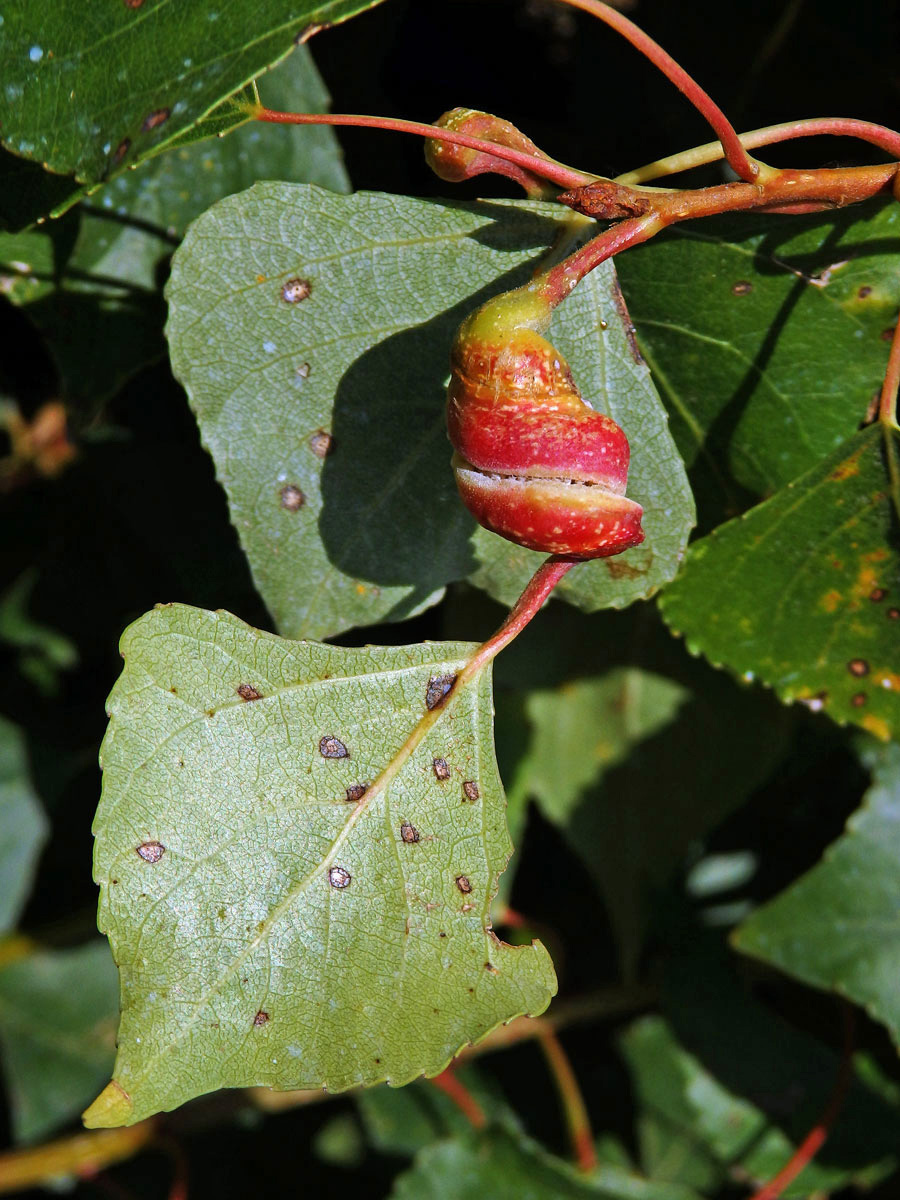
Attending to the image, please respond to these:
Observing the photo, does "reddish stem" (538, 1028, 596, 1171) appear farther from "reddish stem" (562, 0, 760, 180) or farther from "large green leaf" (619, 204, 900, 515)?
"reddish stem" (562, 0, 760, 180)

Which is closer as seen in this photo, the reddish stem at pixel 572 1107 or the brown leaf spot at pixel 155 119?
the brown leaf spot at pixel 155 119

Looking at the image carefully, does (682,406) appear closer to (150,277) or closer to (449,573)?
(449,573)

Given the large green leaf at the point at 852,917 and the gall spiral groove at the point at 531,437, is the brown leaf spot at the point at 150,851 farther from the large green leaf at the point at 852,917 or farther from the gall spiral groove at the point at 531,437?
the large green leaf at the point at 852,917

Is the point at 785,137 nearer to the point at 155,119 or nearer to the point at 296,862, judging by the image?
the point at 155,119

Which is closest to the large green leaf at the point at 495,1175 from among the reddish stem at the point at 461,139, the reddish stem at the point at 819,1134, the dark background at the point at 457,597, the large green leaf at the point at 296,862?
the reddish stem at the point at 819,1134

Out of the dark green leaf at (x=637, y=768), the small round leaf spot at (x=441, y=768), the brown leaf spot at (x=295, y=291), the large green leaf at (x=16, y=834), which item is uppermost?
the brown leaf spot at (x=295, y=291)

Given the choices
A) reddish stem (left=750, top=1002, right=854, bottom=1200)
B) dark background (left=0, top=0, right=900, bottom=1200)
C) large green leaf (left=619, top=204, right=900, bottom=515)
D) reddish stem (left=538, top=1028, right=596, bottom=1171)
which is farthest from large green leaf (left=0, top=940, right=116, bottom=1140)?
large green leaf (left=619, top=204, right=900, bottom=515)

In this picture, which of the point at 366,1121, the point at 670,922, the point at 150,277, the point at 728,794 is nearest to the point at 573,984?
the point at 670,922
